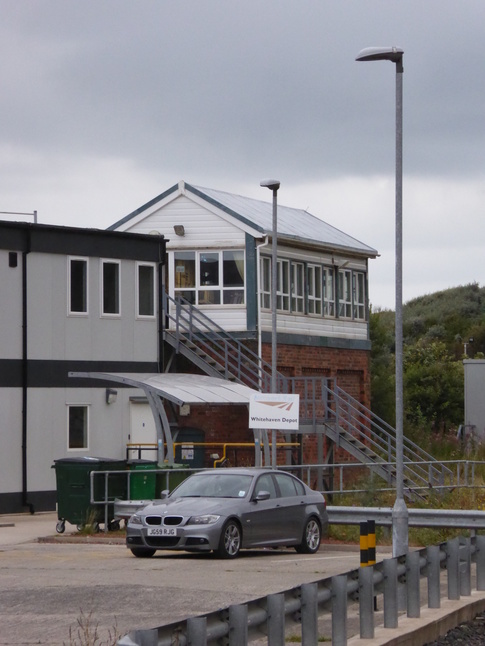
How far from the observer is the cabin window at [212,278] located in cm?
3969

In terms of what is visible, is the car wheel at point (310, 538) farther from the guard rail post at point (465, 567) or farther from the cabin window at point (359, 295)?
the cabin window at point (359, 295)

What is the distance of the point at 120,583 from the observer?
1692 cm

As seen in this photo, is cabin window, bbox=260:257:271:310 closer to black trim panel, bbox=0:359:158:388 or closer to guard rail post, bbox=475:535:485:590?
black trim panel, bbox=0:359:158:388

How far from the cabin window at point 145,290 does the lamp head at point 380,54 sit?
18.3 metres

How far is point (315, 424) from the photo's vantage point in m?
36.5

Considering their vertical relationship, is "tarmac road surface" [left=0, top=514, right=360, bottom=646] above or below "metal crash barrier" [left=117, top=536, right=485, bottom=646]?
below

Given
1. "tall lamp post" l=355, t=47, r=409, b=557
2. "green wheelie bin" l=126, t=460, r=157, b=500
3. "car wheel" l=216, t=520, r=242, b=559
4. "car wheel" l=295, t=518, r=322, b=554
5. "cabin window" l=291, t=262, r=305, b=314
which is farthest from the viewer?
"cabin window" l=291, t=262, r=305, b=314

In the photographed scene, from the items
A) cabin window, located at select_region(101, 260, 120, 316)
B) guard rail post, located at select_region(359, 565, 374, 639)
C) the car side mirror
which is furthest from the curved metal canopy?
guard rail post, located at select_region(359, 565, 374, 639)

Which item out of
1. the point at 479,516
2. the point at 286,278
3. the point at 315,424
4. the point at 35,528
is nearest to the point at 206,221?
the point at 286,278

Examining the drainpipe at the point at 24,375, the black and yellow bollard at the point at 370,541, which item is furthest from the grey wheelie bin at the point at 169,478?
the black and yellow bollard at the point at 370,541

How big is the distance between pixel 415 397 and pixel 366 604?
163 ft

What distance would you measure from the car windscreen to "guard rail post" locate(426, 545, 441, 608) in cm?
739

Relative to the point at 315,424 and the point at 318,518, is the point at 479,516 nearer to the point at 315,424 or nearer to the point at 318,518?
the point at 318,518

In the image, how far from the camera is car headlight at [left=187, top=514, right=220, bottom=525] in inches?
780
